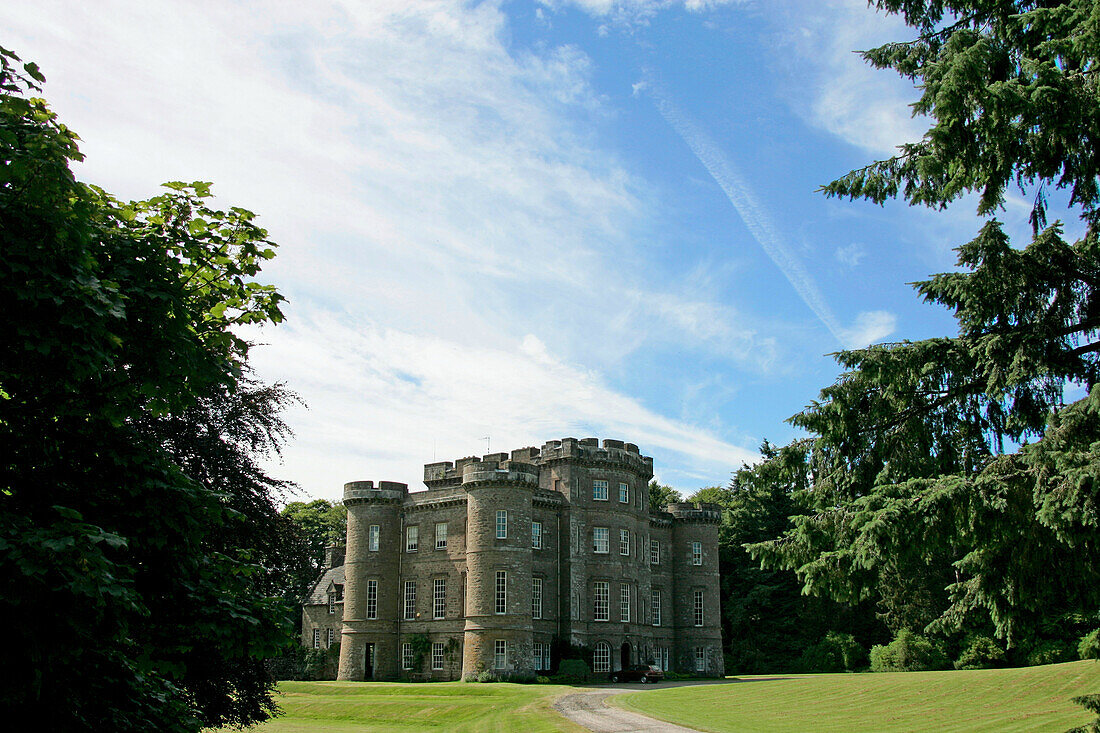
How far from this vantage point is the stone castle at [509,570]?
132ft

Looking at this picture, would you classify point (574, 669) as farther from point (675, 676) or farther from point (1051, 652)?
point (1051, 652)

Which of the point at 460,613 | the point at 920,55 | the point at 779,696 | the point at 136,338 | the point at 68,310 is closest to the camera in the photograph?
the point at 68,310

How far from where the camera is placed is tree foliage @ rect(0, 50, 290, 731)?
5891mm

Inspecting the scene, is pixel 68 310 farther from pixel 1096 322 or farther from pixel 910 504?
pixel 1096 322

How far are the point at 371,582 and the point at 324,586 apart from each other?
32.3 feet

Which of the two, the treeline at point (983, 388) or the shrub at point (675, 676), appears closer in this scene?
the treeline at point (983, 388)

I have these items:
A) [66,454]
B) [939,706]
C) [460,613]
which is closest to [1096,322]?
[66,454]

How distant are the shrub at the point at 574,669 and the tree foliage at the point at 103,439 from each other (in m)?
32.5

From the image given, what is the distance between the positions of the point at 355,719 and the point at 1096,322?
27981 mm

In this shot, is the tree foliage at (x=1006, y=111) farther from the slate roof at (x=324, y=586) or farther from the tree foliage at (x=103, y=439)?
the slate roof at (x=324, y=586)

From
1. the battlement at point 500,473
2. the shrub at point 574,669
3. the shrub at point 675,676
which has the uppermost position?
the battlement at point 500,473

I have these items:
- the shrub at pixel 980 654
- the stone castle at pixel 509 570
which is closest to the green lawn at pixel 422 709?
the stone castle at pixel 509 570

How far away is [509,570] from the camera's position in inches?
1582

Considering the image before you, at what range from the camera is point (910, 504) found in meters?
9.55
